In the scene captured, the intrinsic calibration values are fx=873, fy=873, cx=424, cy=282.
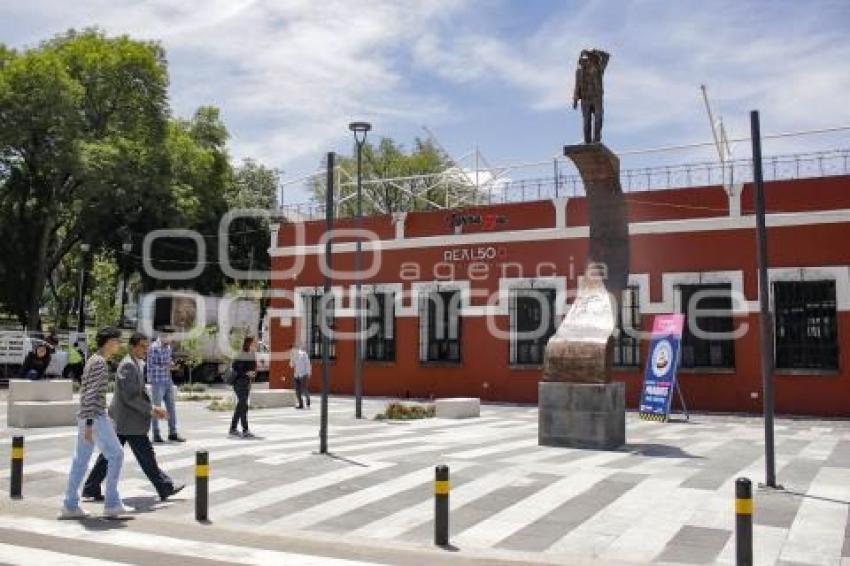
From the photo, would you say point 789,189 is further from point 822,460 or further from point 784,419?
point 822,460

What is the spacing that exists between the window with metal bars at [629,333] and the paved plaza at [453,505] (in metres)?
8.00

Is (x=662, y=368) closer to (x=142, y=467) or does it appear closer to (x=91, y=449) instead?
(x=142, y=467)

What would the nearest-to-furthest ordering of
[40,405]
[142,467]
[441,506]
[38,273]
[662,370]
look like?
[441,506] < [142,467] < [40,405] < [662,370] < [38,273]

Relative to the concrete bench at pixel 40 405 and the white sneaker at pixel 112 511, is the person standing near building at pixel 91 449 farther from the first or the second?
the concrete bench at pixel 40 405

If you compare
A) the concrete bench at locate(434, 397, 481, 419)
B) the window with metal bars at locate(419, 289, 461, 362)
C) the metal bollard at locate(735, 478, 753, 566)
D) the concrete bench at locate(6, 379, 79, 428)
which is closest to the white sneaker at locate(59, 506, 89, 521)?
the metal bollard at locate(735, 478, 753, 566)

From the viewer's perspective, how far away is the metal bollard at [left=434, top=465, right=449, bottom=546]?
7.76 m

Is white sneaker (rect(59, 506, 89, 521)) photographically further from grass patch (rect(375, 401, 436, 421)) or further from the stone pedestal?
grass patch (rect(375, 401, 436, 421))

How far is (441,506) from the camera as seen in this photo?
780 cm

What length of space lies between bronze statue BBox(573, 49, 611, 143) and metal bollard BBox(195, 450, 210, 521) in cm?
942

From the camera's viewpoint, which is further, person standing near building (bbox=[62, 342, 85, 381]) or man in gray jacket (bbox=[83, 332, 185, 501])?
person standing near building (bbox=[62, 342, 85, 381])

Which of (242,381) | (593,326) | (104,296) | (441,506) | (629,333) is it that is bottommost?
(441,506)

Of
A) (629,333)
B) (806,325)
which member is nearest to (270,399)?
(629,333)

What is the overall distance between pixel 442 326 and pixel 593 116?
11994 mm

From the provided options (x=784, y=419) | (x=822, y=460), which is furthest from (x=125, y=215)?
(x=822, y=460)
